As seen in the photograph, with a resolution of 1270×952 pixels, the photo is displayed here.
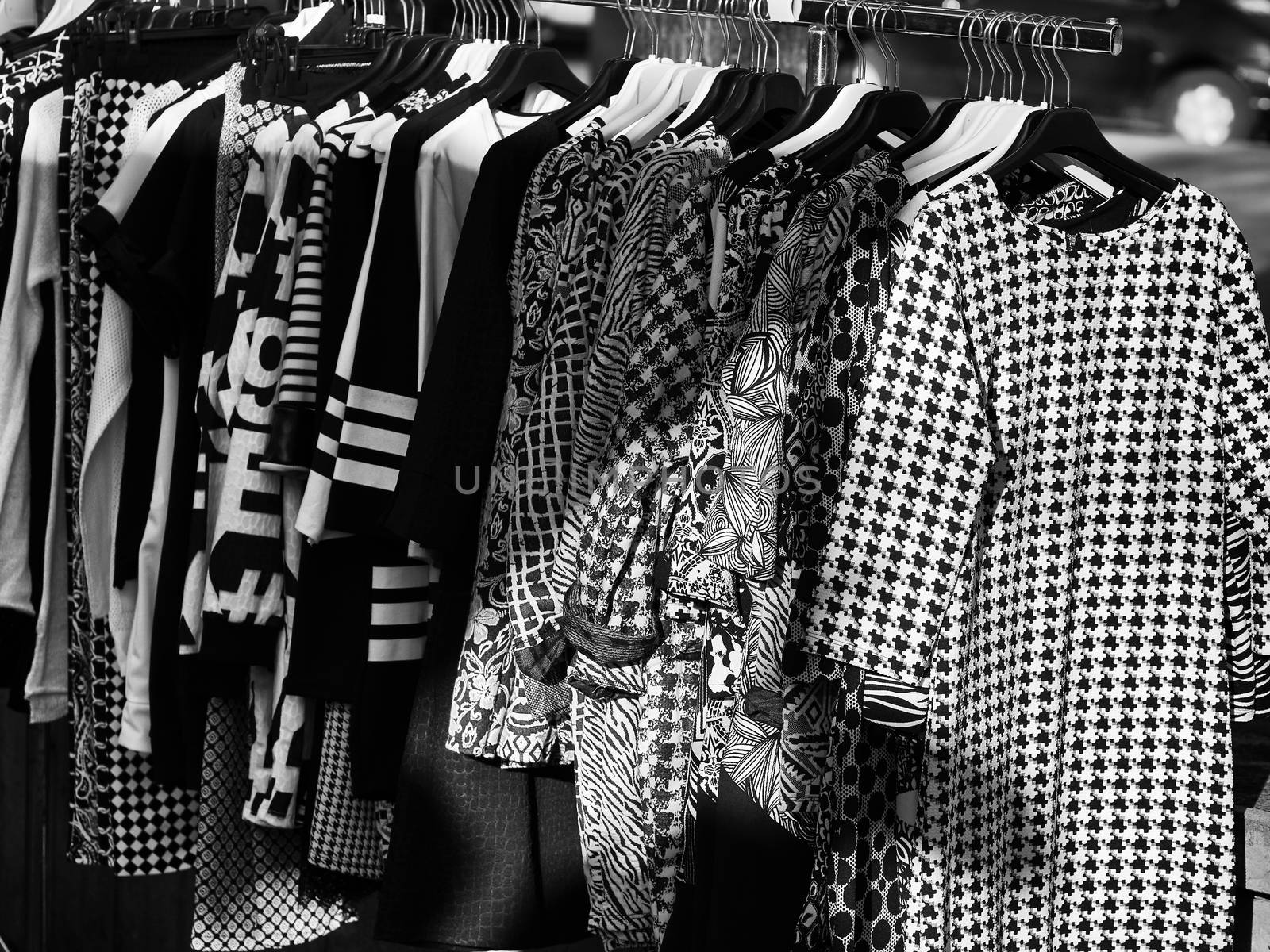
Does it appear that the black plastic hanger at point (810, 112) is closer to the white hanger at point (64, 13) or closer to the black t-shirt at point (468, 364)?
the black t-shirt at point (468, 364)

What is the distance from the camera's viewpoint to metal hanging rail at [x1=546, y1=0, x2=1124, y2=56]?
1.82m

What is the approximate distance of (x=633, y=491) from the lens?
167 centimetres

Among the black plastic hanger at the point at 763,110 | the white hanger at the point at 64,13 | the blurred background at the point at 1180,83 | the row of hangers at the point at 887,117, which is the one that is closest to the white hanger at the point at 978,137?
the row of hangers at the point at 887,117

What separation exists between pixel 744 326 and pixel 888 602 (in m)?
0.36

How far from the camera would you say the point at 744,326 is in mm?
1640

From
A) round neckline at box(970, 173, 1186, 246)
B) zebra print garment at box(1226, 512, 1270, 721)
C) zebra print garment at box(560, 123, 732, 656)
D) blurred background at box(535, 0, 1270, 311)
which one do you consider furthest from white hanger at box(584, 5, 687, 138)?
blurred background at box(535, 0, 1270, 311)

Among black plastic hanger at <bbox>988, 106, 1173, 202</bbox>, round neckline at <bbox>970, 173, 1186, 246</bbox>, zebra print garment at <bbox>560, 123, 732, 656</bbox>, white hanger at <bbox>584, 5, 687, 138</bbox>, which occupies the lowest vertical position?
zebra print garment at <bbox>560, 123, 732, 656</bbox>

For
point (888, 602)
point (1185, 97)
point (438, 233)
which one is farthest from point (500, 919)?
point (1185, 97)

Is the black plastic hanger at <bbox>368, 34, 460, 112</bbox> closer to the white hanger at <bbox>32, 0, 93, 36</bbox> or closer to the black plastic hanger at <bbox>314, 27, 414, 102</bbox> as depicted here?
the black plastic hanger at <bbox>314, 27, 414, 102</bbox>

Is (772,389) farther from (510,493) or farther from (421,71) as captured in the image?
(421,71)

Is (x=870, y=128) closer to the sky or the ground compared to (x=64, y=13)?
closer to the ground

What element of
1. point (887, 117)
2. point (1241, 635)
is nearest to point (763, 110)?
point (887, 117)

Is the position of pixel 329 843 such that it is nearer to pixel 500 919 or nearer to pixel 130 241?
pixel 500 919

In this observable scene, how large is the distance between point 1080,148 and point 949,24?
0.30m
